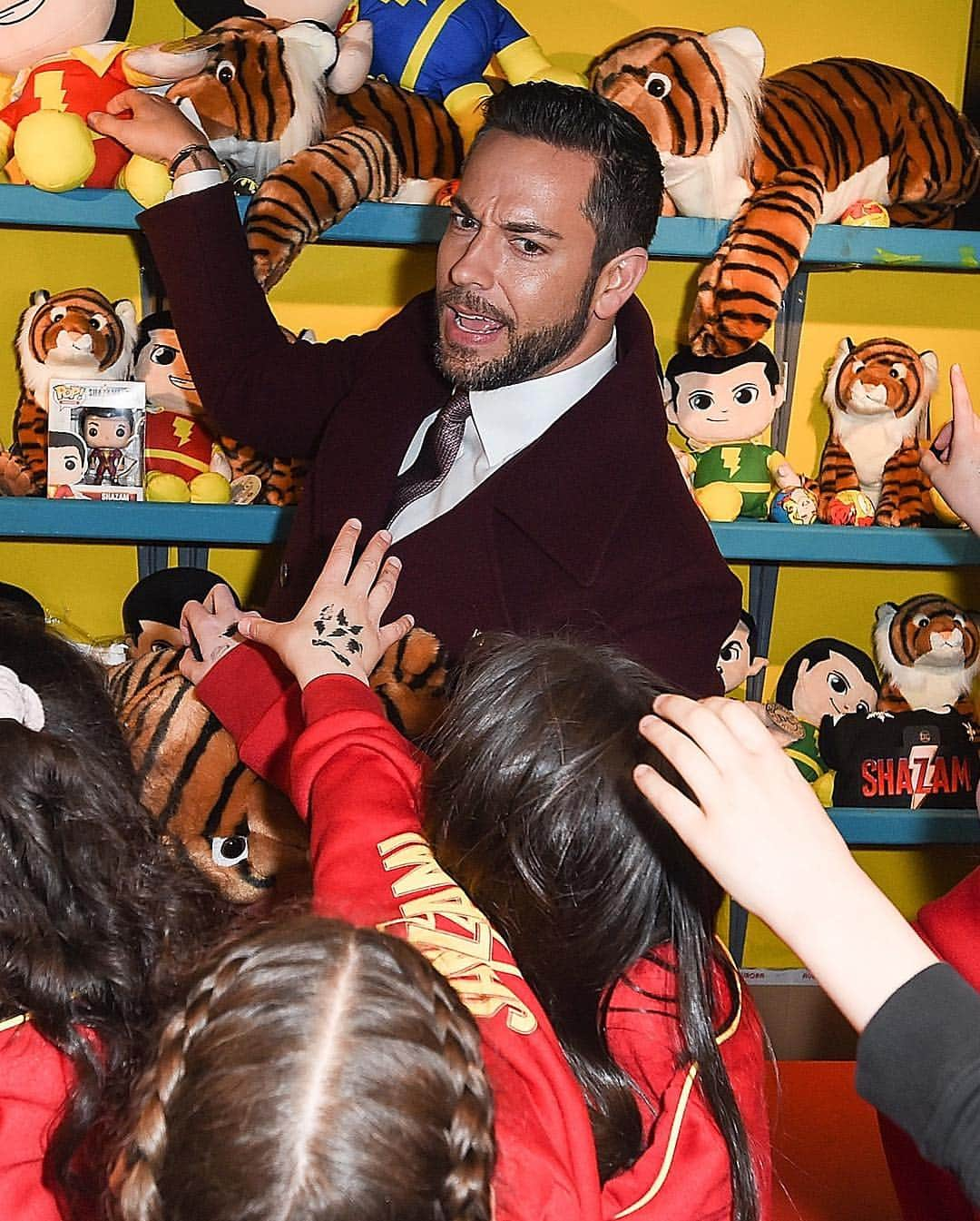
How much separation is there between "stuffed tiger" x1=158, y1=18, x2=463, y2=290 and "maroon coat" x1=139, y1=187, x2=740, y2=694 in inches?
5.1

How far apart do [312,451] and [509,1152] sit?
121 cm

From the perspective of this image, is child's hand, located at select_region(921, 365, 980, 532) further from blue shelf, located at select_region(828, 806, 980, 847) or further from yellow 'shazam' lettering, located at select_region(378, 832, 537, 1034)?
blue shelf, located at select_region(828, 806, 980, 847)

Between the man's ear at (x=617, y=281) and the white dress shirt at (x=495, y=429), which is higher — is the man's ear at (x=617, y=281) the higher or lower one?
the higher one

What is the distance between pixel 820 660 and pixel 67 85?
4.53 ft

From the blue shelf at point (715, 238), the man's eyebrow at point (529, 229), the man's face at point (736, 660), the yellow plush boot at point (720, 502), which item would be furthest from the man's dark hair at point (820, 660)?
the man's eyebrow at point (529, 229)

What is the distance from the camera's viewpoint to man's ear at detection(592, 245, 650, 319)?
1602 mm

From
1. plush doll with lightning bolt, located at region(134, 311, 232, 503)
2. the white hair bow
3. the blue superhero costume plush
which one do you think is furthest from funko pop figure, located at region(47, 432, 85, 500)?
the white hair bow

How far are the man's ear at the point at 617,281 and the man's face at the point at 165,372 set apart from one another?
2.10 ft

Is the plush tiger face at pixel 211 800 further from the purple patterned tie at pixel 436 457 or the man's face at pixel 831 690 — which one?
the man's face at pixel 831 690

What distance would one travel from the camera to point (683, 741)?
0.69 m

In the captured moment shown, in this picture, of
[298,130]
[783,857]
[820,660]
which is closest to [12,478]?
[298,130]

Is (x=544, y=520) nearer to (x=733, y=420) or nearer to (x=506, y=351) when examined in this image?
(x=506, y=351)

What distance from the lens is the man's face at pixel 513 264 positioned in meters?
1.52

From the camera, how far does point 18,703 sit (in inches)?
36.1
